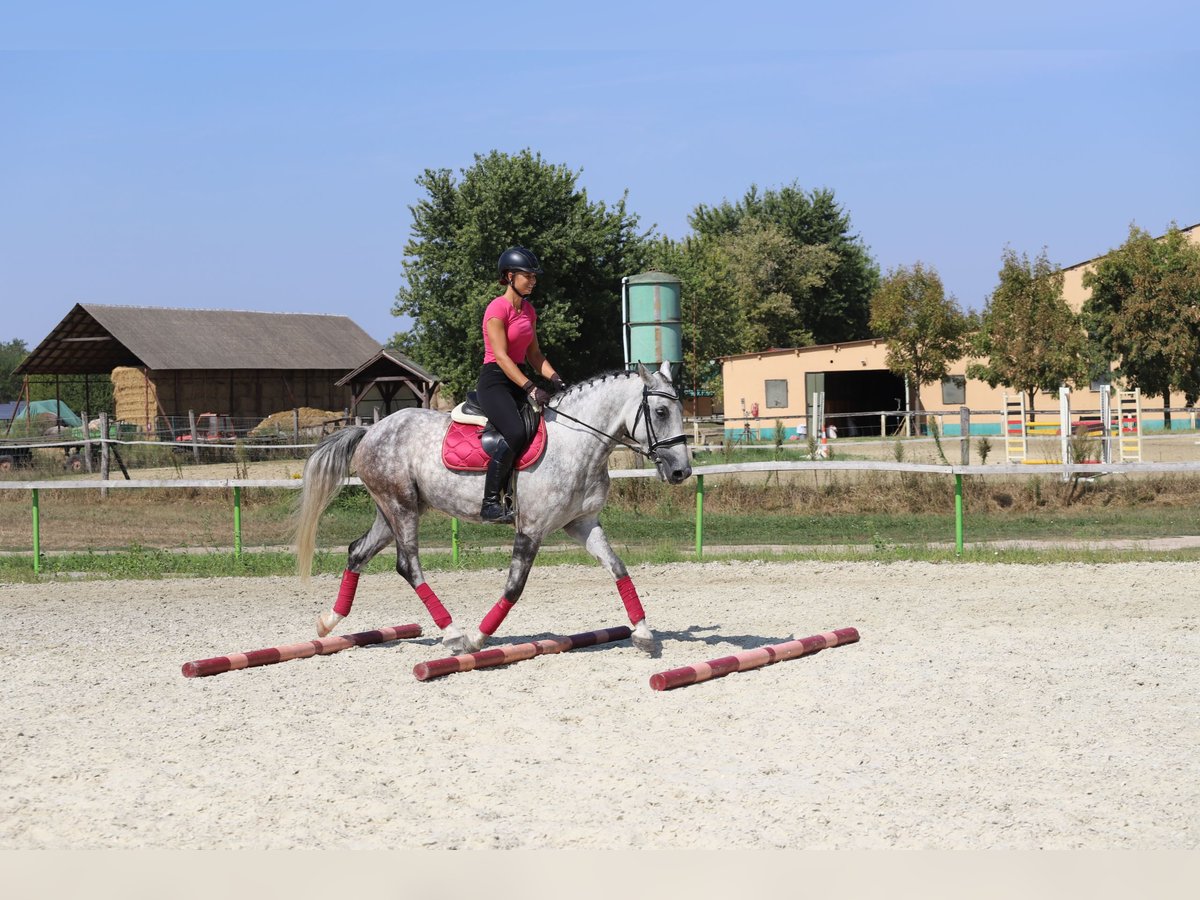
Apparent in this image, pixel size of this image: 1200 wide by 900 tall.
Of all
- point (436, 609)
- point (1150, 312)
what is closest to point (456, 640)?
point (436, 609)

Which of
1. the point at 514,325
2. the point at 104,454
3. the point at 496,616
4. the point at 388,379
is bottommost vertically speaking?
the point at 496,616

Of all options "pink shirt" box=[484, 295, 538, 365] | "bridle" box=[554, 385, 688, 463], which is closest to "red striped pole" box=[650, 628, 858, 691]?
"bridle" box=[554, 385, 688, 463]

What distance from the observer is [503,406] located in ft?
27.2

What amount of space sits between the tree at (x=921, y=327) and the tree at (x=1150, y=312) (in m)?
8.35

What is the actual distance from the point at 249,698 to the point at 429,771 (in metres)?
2.17

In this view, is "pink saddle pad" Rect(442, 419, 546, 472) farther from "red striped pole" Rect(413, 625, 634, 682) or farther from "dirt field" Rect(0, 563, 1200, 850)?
"dirt field" Rect(0, 563, 1200, 850)

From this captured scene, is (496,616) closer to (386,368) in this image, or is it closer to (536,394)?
(536,394)

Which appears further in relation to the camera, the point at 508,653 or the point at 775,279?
the point at 775,279

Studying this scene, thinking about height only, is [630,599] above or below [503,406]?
below

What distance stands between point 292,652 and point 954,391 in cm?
4822

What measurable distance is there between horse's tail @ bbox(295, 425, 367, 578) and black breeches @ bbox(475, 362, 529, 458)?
1.28 metres

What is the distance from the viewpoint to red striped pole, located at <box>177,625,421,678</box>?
8.25 meters

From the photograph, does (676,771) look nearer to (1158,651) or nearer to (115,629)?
(1158,651)

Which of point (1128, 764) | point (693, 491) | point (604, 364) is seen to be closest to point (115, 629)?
point (1128, 764)
